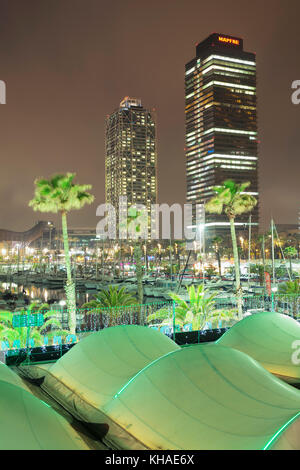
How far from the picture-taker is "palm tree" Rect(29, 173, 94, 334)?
19.8 metres

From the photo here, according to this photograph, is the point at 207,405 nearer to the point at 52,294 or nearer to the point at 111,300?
the point at 111,300

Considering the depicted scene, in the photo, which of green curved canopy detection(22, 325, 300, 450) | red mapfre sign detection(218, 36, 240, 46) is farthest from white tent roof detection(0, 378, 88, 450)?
red mapfre sign detection(218, 36, 240, 46)

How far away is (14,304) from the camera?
43031 millimetres

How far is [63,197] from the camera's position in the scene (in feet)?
66.2

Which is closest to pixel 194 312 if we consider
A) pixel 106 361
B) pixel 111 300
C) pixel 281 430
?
pixel 111 300

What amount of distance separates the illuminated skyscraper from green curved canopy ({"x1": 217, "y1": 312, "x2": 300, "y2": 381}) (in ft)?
533

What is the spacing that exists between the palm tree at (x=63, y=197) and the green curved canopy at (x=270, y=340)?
9.62 metres

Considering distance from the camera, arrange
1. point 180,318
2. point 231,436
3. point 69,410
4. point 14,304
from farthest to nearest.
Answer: point 14,304 < point 180,318 < point 69,410 < point 231,436

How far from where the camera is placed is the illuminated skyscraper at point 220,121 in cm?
17388

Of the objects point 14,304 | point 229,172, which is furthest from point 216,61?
point 14,304

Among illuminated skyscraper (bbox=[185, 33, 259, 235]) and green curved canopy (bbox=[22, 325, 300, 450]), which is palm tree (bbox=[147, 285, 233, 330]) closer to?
green curved canopy (bbox=[22, 325, 300, 450])

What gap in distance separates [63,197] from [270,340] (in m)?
12.8
